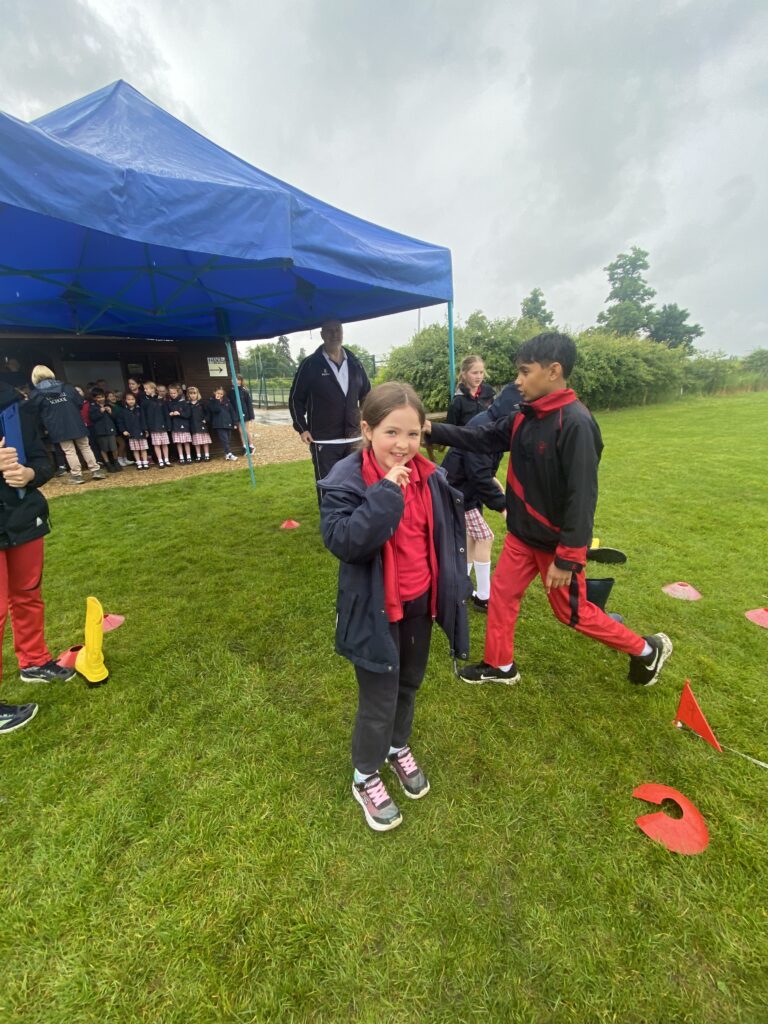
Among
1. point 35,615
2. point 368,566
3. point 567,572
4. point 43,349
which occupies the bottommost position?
point 35,615

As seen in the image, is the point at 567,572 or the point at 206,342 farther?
the point at 206,342

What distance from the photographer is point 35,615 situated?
262 cm

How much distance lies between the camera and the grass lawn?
1.38 m

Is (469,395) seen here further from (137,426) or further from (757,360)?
(757,360)

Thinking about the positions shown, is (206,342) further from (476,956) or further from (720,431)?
(720,431)

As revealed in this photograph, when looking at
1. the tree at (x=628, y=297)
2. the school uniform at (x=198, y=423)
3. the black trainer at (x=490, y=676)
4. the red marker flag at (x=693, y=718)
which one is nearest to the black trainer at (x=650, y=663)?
the red marker flag at (x=693, y=718)

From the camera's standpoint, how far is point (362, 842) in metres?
1.81

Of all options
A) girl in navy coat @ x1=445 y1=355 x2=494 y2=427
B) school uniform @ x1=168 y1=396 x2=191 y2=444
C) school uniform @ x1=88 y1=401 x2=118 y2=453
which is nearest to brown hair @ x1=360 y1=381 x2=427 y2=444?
girl in navy coat @ x1=445 y1=355 x2=494 y2=427

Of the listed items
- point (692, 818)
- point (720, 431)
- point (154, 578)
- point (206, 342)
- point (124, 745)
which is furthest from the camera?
point (720, 431)

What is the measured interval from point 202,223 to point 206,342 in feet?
32.9

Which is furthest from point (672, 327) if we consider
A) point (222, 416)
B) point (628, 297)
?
point (222, 416)

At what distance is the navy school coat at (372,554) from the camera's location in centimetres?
143

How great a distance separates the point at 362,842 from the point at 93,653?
2014mm

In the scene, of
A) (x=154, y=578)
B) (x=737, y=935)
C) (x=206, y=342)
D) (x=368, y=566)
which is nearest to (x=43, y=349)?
(x=206, y=342)
